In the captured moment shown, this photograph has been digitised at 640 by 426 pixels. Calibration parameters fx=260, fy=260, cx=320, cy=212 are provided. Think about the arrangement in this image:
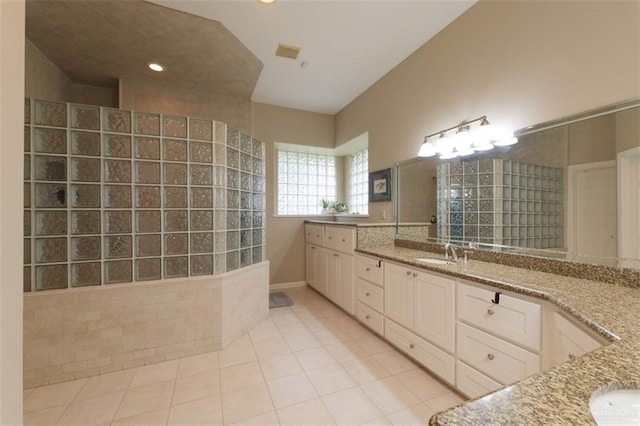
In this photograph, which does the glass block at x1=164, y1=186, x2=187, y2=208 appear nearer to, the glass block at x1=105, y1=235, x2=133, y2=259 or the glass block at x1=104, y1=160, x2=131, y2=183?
the glass block at x1=104, y1=160, x2=131, y2=183

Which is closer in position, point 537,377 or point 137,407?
point 537,377

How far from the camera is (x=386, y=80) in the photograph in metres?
3.02

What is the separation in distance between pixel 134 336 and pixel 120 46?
2.54m

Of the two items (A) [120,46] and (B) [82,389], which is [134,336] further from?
(A) [120,46]

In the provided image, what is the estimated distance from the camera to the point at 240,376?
6.01 ft

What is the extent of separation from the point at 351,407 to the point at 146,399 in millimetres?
1255

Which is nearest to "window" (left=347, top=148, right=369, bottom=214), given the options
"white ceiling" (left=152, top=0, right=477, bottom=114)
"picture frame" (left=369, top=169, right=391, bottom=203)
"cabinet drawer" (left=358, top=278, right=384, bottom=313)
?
"picture frame" (left=369, top=169, right=391, bottom=203)

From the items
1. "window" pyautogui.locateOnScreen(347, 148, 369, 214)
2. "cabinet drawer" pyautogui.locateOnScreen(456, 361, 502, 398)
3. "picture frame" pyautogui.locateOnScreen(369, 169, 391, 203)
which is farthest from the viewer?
"window" pyautogui.locateOnScreen(347, 148, 369, 214)

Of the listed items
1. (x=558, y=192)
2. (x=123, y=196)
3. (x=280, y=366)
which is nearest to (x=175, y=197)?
(x=123, y=196)

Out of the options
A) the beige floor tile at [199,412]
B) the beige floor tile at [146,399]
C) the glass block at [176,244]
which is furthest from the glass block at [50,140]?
the beige floor tile at [199,412]

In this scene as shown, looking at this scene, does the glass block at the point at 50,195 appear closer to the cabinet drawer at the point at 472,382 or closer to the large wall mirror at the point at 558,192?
the cabinet drawer at the point at 472,382

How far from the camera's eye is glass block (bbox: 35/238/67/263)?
1.77 m

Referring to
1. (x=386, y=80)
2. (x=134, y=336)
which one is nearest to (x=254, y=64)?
(x=386, y=80)

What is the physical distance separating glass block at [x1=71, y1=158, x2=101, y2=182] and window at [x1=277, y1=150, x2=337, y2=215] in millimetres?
2346
